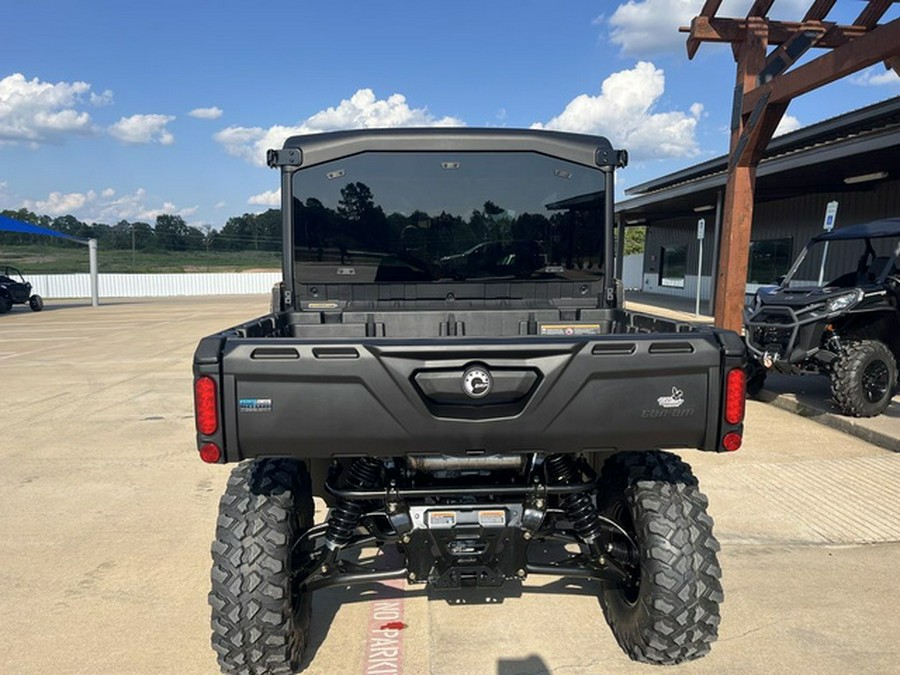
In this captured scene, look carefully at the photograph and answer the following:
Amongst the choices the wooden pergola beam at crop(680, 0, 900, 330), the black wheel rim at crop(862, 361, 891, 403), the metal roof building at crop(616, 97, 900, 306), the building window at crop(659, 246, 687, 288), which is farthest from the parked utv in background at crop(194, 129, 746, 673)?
the building window at crop(659, 246, 687, 288)

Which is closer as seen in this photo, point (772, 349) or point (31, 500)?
point (31, 500)

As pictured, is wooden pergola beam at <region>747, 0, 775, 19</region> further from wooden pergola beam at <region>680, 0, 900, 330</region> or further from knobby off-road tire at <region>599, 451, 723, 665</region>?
knobby off-road tire at <region>599, 451, 723, 665</region>

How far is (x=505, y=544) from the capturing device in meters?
2.63

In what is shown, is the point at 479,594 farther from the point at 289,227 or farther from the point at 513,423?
the point at 289,227

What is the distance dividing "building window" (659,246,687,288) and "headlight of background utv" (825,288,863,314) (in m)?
21.5

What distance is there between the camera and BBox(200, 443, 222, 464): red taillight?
87.4 inches

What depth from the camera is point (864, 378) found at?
21.9 ft

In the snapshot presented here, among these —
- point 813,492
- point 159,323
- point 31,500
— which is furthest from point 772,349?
point 159,323

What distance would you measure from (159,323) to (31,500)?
1582 cm

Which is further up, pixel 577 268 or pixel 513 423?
pixel 577 268

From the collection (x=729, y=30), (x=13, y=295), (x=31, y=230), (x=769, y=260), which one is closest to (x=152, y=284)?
(x=31, y=230)

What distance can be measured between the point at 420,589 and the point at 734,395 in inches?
79.8

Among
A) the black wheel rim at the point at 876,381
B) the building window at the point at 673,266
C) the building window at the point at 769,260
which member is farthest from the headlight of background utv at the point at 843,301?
the building window at the point at 673,266

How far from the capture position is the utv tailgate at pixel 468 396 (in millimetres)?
2215
